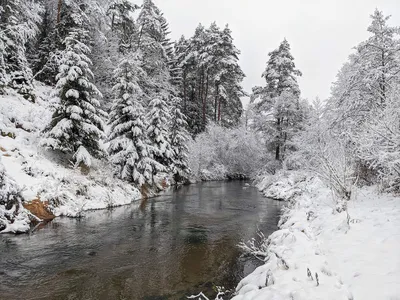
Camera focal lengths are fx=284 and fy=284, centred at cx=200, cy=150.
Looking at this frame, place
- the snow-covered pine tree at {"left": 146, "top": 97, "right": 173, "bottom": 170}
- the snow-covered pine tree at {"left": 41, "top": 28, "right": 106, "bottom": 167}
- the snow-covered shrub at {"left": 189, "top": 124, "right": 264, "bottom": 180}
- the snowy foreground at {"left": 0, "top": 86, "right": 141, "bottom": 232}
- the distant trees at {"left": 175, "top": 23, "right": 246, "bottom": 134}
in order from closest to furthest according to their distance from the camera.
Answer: the snowy foreground at {"left": 0, "top": 86, "right": 141, "bottom": 232}, the snow-covered pine tree at {"left": 41, "top": 28, "right": 106, "bottom": 167}, the snow-covered pine tree at {"left": 146, "top": 97, "right": 173, "bottom": 170}, the snow-covered shrub at {"left": 189, "top": 124, "right": 264, "bottom": 180}, the distant trees at {"left": 175, "top": 23, "right": 246, "bottom": 134}

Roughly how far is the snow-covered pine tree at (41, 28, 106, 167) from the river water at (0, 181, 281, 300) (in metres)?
4.51

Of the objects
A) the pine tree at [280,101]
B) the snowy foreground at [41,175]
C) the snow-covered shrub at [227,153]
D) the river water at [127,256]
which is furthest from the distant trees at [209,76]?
the river water at [127,256]

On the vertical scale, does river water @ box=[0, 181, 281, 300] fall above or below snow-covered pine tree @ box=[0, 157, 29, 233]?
below

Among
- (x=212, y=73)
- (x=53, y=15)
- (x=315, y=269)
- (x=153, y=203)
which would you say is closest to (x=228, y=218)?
(x=153, y=203)

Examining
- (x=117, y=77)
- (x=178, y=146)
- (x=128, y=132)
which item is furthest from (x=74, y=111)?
(x=178, y=146)

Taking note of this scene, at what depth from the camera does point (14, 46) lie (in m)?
17.8

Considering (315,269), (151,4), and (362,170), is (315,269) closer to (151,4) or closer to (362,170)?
(362,170)

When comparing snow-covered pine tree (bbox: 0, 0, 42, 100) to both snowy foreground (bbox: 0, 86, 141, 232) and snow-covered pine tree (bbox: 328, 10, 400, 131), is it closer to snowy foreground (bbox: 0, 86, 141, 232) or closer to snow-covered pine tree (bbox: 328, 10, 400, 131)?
snowy foreground (bbox: 0, 86, 141, 232)

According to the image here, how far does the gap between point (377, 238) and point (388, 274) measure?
5.45ft

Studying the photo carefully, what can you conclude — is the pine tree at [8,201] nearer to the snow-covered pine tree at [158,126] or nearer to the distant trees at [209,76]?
the snow-covered pine tree at [158,126]

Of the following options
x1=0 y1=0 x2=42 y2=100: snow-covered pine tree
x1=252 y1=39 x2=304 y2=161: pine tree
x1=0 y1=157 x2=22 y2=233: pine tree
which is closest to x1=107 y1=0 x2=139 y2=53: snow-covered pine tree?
x1=0 y1=0 x2=42 y2=100: snow-covered pine tree

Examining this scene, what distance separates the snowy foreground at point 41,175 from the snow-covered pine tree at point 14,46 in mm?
1233

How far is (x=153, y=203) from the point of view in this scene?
17.0 metres

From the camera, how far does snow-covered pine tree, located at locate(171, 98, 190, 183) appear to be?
27.0 m
